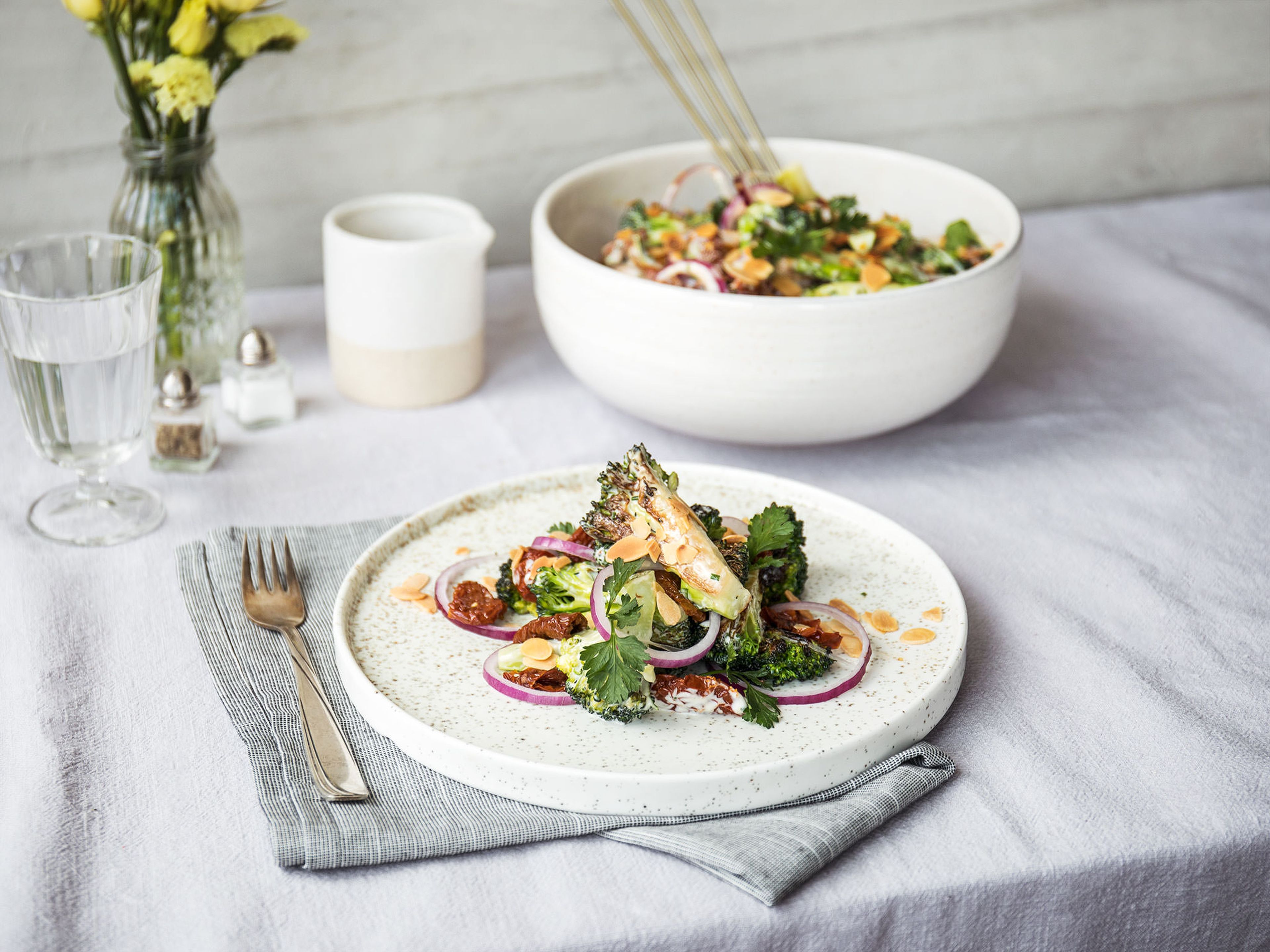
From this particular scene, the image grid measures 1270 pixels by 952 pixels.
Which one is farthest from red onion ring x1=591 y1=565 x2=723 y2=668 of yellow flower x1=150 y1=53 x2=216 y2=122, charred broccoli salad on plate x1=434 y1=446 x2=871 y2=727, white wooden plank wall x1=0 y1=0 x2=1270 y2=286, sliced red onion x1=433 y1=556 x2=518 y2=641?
white wooden plank wall x1=0 y1=0 x2=1270 y2=286

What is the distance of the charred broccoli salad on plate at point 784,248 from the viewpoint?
147 cm

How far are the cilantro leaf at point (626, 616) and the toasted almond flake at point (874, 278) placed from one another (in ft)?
2.14

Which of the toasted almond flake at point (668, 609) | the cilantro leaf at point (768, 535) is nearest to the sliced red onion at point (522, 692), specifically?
the toasted almond flake at point (668, 609)

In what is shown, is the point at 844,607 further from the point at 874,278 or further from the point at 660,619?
the point at 874,278

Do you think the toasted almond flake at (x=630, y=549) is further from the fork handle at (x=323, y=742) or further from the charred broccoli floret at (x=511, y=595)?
the fork handle at (x=323, y=742)

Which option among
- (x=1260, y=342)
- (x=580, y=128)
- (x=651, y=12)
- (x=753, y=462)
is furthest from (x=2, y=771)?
(x=1260, y=342)

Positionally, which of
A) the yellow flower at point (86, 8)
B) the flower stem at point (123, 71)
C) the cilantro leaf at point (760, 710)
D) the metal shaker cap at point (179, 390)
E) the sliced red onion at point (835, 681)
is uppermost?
the yellow flower at point (86, 8)

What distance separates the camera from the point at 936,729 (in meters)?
1.05

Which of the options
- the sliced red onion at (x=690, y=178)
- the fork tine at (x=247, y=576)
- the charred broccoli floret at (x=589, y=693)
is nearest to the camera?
the charred broccoli floret at (x=589, y=693)

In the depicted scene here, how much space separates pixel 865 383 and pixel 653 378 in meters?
0.24

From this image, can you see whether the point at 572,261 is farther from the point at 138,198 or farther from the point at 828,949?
the point at 828,949

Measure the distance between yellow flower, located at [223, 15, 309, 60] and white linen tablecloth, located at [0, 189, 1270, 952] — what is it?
44 cm

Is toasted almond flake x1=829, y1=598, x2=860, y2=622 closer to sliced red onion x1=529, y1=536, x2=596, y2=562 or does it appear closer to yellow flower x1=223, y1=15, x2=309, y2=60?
sliced red onion x1=529, y1=536, x2=596, y2=562

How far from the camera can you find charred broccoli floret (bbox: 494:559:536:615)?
1.11 metres
